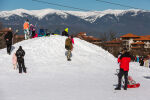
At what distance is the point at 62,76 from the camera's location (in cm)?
1391

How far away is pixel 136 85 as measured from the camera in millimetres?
10781

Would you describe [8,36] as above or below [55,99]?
above

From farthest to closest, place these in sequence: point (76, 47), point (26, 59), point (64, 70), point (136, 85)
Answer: point (76, 47)
point (26, 59)
point (64, 70)
point (136, 85)

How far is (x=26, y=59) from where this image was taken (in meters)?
19.3

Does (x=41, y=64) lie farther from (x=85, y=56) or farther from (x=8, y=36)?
(x=85, y=56)

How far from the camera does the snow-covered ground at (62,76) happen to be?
8633 millimetres

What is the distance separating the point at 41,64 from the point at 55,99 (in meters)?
10.6

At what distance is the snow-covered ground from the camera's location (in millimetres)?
8633

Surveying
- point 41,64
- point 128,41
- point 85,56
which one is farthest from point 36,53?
point 128,41

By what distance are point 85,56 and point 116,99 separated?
551 inches

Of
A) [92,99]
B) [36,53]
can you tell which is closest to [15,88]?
[92,99]

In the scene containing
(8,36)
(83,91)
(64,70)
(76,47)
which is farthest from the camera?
(76,47)

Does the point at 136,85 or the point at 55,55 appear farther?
the point at 55,55

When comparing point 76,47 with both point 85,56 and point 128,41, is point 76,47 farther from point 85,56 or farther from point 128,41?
point 128,41
